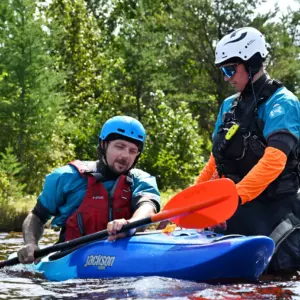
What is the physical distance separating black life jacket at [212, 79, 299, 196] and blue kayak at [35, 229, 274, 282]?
21.0 inches

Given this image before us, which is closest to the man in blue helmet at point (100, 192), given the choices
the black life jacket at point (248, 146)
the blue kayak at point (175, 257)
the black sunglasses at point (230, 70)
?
the blue kayak at point (175, 257)

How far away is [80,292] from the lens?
4789 mm

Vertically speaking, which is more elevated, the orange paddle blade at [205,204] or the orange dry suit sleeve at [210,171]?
the orange dry suit sleeve at [210,171]

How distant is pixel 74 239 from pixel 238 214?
118 cm

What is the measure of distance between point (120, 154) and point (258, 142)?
0.99 m

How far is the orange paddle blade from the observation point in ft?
15.8

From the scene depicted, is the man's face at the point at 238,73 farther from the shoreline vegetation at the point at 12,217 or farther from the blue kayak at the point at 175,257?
the shoreline vegetation at the point at 12,217

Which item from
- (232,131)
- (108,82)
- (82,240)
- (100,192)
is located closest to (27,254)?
(82,240)

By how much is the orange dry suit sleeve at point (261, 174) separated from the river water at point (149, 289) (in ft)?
1.95

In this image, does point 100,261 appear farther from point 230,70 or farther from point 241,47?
point 241,47

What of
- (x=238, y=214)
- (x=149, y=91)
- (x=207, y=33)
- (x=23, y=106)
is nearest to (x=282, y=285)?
(x=238, y=214)

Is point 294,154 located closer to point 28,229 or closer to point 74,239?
point 74,239

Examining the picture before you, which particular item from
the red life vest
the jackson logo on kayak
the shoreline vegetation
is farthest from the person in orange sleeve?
the shoreline vegetation

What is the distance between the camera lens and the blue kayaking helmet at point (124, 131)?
5426 millimetres
